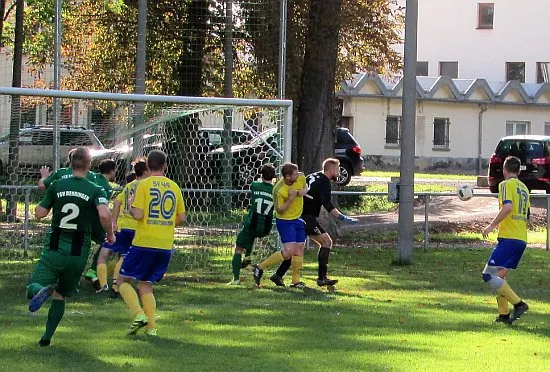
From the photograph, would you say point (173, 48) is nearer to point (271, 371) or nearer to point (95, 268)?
point (95, 268)

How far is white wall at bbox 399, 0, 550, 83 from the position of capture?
63.3m

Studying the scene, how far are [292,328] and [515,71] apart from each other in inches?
2164

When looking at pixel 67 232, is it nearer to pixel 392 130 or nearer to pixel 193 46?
pixel 193 46

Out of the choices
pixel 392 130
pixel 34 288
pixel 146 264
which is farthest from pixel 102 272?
pixel 392 130

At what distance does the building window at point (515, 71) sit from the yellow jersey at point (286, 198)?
50.9 metres

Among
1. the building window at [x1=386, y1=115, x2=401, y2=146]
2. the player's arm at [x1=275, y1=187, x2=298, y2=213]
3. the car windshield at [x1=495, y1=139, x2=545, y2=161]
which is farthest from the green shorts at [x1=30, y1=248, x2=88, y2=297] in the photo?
the building window at [x1=386, y1=115, x2=401, y2=146]

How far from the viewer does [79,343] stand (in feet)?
34.2

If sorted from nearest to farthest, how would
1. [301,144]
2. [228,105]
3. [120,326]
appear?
1. [120,326]
2. [228,105]
3. [301,144]

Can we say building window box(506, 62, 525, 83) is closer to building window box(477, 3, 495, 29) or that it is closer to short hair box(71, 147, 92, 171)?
building window box(477, 3, 495, 29)

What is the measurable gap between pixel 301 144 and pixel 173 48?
4298 millimetres

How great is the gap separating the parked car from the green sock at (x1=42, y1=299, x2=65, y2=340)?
6.93 m

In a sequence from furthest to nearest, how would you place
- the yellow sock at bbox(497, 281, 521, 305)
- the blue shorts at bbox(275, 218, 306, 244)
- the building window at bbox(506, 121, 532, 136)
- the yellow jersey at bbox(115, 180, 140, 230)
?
the building window at bbox(506, 121, 532, 136), the blue shorts at bbox(275, 218, 306, 244), the yellow jersey at bbox(115, 180, 140, 230), the yellow sock at bbox(497, 281, 521, 305)

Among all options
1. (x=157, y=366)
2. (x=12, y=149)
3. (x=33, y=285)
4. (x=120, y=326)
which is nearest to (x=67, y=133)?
(x=12, y=149)

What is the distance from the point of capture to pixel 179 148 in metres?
19.0
